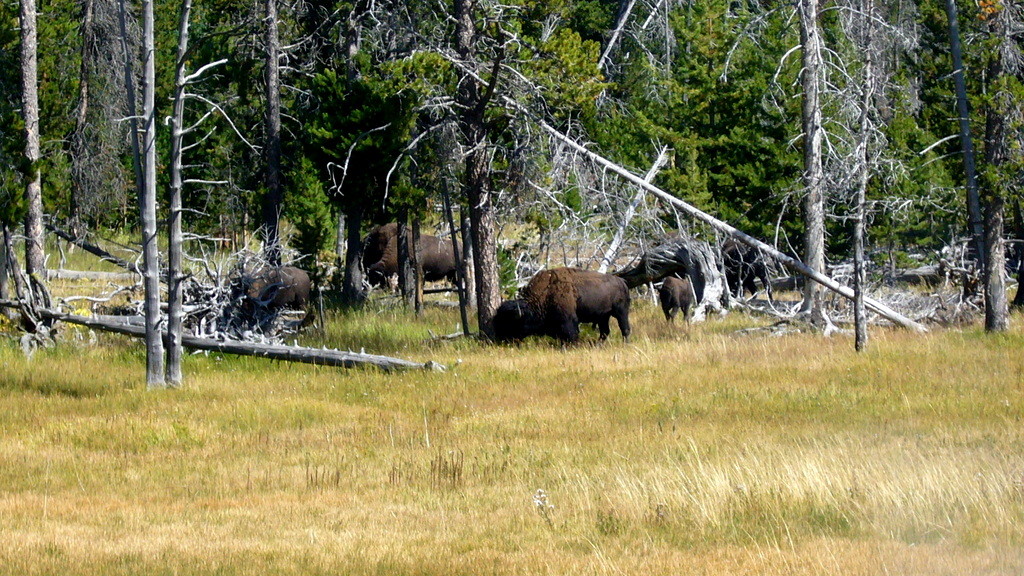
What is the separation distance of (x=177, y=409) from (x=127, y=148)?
87.5 feet

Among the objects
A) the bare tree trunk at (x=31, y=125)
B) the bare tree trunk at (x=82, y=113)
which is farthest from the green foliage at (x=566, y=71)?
the bare tree trunk at (x=82, y=113)

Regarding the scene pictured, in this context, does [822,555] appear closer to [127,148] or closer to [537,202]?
[537,202]

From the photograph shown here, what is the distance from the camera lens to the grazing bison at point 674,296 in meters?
24.0

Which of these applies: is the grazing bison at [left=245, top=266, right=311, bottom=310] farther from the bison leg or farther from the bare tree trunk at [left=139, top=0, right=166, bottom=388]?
the bison leg

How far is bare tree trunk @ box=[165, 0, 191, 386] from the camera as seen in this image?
50.6 feet

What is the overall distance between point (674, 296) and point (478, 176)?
601 centimetres

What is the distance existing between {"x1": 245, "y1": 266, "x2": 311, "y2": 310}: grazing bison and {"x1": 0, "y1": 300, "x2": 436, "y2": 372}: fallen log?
9.07 feet

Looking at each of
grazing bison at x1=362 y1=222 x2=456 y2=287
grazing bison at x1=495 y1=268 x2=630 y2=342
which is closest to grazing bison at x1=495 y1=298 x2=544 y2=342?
grazing bison at x1=495 y1=268 x2=630 y2=342

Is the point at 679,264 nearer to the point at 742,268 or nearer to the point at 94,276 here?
the point at 742,268

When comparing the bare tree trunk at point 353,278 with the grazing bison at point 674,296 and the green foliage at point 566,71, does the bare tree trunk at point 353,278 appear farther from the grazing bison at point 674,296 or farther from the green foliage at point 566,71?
the green foliage at point 566,71

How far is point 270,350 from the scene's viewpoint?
58.9 ft

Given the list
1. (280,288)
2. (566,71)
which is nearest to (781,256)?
(566,71)

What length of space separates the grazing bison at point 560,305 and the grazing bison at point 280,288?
466cm

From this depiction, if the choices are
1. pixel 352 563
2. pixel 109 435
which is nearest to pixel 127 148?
pixel 109 435
